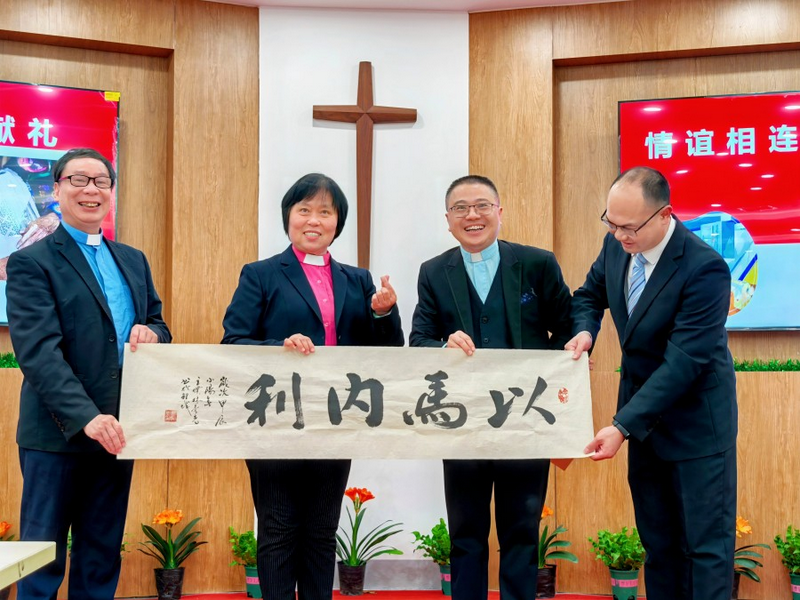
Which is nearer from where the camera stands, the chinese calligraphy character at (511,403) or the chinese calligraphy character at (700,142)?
the chinese calligraphy character at (511,403)

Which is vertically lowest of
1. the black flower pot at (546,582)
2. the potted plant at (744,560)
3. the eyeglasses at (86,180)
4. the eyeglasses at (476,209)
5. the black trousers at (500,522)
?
the black flower pot at (546,582)

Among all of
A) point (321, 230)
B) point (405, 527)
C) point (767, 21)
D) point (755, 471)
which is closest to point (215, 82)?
point (321, 230)

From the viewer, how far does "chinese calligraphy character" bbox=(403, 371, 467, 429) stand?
276 cm

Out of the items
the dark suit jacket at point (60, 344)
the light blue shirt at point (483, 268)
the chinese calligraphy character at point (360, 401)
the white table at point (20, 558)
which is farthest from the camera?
the light blue shirt at point (483, 268)

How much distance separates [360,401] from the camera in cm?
277

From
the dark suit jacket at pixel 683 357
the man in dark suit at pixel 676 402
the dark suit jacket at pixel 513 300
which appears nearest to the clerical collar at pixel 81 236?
the dark suit jacket at pixel 513 300

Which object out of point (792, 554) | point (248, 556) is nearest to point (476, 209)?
point (248, 556)

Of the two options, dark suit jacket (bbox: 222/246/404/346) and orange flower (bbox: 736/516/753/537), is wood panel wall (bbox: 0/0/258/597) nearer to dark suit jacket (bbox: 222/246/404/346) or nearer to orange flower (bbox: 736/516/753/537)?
dark suit jacket (bbox: 222/246/404/346)

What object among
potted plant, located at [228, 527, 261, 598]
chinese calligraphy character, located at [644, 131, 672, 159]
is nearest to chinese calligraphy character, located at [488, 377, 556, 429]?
potted plant, located at [228, 527, 261, 598]

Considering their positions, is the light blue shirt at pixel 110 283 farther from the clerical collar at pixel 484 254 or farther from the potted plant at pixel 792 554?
the potted plant at pixel 792 554

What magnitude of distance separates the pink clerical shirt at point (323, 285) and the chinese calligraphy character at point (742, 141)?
2.76m

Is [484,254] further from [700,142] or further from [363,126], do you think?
[700,142]

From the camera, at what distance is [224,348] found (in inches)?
108

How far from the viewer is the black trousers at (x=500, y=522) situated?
8.86 feet
